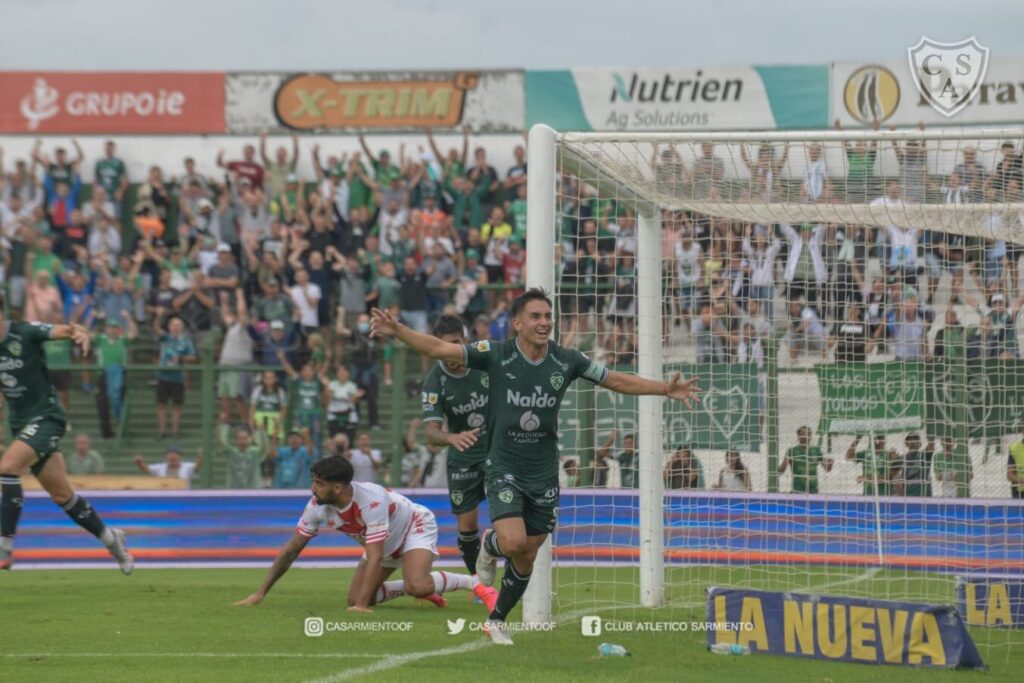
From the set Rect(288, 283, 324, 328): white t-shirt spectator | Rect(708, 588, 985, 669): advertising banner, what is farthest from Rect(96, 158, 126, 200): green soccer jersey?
Rect(708, 588, 985, 669): advertising banner

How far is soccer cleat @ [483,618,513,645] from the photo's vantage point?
31.1 ft

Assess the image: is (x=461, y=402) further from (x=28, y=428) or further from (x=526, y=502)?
(x=28, y=428)

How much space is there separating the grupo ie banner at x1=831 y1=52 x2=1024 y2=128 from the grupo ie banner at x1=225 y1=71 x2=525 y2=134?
267 inches

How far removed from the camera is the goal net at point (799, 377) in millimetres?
10836

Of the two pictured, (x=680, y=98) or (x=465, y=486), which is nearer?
(x=465, y=486)

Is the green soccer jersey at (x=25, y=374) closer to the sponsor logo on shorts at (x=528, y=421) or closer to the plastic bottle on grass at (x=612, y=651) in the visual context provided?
the sponsor logo on shorts at (x=528, y=421)

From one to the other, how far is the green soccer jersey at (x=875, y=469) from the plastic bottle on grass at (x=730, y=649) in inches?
204

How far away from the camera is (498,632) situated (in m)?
9.50

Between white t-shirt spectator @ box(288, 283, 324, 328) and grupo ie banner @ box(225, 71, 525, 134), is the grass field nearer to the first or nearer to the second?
white t-shirt spectator @ box(288, 283, 324, 328)

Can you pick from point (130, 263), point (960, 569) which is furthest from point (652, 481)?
point (130, 263)

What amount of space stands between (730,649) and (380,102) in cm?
2036

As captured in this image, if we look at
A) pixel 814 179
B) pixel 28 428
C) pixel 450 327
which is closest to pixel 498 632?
pixel 450 327

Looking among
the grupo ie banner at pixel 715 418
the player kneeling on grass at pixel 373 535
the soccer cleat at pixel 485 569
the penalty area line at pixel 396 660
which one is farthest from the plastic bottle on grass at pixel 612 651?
the grupo ie banner at pixel 715 418

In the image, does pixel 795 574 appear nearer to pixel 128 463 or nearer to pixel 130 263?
pixel 128 463
